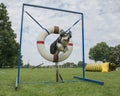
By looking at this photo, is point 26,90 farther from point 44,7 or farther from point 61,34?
point 44,7

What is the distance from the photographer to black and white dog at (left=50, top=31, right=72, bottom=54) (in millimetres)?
7838

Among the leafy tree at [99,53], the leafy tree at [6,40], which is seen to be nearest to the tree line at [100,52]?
the leafy tree at [99,53]

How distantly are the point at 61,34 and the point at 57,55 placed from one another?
704 mm

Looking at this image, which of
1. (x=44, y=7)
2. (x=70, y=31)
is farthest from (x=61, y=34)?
(x=44, y=7)

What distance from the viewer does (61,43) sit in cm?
788

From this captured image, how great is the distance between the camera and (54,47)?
313 inches

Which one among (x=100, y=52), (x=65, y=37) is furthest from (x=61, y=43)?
(x=100, y=52)

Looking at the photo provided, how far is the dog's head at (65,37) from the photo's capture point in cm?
783

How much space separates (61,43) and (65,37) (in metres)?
0.24

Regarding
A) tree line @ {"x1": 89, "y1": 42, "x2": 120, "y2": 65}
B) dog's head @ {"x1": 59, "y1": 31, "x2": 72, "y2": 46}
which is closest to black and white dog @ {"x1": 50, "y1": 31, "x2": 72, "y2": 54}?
dog's head @ {"x1": 59, "y1": 31, "x2": 72, "y2": 46}

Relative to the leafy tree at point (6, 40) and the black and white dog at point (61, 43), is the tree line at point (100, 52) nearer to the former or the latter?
the leafy tree at point (6, 40)

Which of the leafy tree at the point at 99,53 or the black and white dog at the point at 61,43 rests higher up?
the leafy tree at the point at 99,53

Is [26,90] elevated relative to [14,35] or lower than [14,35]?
lower

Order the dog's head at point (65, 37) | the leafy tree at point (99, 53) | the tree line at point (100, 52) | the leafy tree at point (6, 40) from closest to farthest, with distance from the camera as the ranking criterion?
1. the dog's head at point (65, 37)
2. the leafy tree at point (6, 40)
3. the tree line at point (100, 52)
4. the leafy tree at point (99, 53)
